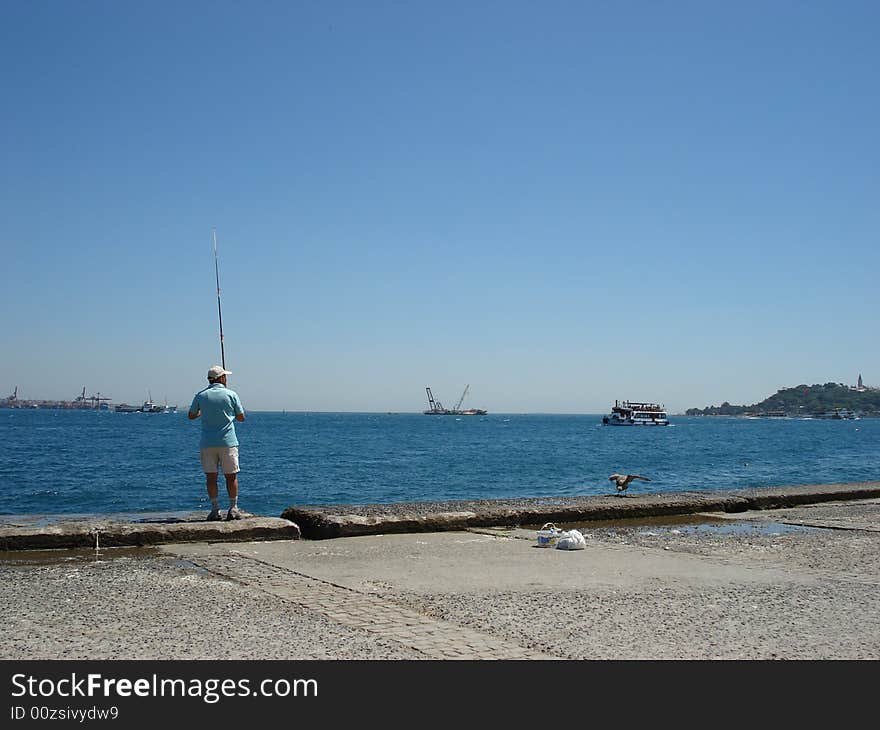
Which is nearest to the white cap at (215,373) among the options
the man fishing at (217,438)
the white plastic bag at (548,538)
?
the man fishing at (217,438)

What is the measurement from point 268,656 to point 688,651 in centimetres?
208

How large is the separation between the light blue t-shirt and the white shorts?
0.15 ft

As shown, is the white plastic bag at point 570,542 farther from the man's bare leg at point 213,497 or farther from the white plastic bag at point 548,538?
the man's bare leg at point 213,497

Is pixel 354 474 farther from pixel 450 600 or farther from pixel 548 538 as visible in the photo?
pixel 450 600

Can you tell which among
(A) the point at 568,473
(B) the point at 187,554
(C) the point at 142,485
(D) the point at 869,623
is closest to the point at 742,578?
(D) the point at 869,623

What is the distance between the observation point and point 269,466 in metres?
43.1

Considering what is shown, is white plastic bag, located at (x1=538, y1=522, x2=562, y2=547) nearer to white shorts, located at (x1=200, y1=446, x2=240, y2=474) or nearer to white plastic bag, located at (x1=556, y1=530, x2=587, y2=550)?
white plastic bag, located at (x1=556, y1=530, x2=587, y2=550)

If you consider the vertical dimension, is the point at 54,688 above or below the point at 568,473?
above

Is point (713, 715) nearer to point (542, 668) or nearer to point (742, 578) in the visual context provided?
point (542, 668)

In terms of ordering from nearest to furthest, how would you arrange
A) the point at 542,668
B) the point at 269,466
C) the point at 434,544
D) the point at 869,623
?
the point at 542,668 < the point at 869,623 < the point at 434,544 < the point at 269,466

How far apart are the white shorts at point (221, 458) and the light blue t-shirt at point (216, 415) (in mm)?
44

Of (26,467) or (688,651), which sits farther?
(26,467)

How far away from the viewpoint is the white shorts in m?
8.53

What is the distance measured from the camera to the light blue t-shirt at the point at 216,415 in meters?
8.55
